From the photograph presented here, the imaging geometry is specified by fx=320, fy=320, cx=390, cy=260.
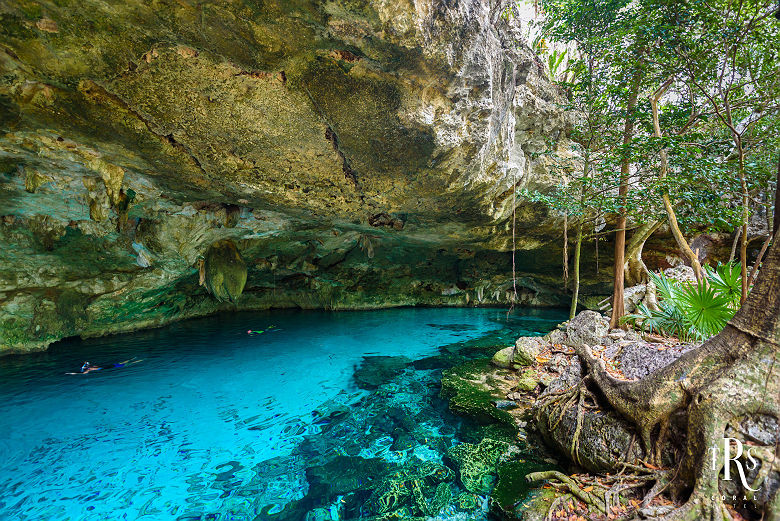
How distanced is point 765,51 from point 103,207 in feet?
35.9

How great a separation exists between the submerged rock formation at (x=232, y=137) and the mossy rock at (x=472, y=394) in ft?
12.7

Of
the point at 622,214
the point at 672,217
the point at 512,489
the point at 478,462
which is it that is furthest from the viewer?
the point at 622,214

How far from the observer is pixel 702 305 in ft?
15.2

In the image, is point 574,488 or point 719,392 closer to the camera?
point 719,392

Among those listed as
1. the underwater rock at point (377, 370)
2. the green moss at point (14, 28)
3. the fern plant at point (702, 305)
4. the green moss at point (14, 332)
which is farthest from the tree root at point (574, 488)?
the green moss at point (14, 332)

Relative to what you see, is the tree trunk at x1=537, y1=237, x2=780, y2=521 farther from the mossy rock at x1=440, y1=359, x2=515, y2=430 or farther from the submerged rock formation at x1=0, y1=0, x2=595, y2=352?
the submerged rock formation at x1=0, y1=0, x2=595, y2=352

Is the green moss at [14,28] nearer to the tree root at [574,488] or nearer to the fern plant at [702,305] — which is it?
the tree root at [574,488]

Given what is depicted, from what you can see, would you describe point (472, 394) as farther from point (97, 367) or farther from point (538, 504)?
point (97, 367)

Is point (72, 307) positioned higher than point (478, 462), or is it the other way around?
point (72, 307)

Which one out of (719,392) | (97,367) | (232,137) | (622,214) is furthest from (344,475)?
(97,367)

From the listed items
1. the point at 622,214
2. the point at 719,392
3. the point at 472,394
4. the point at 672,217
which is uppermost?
the point at 622,214

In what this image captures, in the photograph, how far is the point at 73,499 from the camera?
3.39 metres

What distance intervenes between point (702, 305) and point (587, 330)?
2.05 metres

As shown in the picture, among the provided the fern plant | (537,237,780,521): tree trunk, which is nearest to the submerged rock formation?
the fern plant
